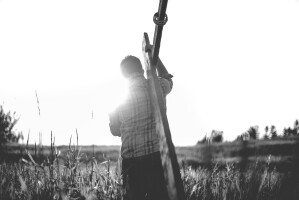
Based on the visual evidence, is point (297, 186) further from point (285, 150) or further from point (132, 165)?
point (285, 150)

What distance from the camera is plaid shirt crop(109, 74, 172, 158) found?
2.84 m

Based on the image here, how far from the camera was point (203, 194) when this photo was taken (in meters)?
3.22

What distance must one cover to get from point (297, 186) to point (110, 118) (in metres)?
2.71

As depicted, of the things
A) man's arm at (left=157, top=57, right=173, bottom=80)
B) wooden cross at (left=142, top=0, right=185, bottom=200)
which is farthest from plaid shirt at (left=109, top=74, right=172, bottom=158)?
wooden cross at (left=142, top=0, right=185, bottom=200)

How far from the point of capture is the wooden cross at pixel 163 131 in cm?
134

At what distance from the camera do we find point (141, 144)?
112 inches

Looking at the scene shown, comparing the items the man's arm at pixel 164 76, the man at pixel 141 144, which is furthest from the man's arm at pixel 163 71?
the man at pixel 141 144

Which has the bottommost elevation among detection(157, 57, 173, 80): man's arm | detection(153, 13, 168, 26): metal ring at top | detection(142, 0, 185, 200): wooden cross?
detection(142, 0, 185, 200): wooden cross

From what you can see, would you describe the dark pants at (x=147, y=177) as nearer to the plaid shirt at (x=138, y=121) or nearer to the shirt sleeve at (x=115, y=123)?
the plaid shirt at (x=138, y=121)

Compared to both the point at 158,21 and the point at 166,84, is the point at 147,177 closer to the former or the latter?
the point at 166,84

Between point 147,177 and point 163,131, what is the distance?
147cm

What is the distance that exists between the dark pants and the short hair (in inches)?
29.5

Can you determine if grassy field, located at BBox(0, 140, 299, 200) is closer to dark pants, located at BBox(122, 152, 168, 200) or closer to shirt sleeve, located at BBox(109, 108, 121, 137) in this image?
dark pants, located at BBox(122, 152, 168, 200)

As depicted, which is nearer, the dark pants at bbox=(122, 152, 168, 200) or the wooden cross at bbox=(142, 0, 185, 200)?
the wooden cross at bbox=(142, 0, 185, 200)
